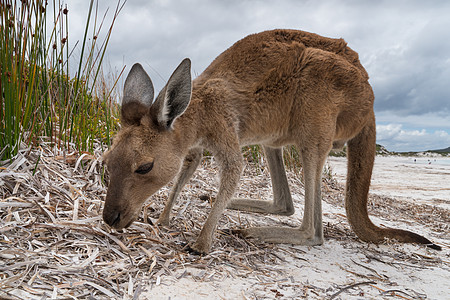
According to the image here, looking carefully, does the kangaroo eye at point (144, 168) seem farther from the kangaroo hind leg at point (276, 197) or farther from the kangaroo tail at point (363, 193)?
the kangaroo tail at point (363, 193)

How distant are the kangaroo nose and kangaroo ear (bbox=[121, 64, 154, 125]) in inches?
25.2

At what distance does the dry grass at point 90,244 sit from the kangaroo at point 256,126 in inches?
7.3

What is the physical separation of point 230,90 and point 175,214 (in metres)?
1.22

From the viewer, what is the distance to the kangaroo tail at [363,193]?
3.81 m

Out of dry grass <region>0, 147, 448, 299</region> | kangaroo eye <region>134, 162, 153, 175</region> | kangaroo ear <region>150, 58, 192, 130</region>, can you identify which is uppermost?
kangaroo ear <region>150, 58, 192, 130</region>

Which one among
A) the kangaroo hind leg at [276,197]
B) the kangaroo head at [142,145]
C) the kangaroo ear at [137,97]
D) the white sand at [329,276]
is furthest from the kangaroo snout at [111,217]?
the kangaroo hind leg at [276,197]

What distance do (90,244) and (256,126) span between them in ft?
5.38

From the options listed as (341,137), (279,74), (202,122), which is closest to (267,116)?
(279,74)

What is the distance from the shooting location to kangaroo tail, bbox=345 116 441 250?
12.5 feet

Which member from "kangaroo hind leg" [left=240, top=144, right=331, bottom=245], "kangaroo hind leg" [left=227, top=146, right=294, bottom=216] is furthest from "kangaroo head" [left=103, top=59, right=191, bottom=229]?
"kangaroo hind leg" [left=227, top=146, right=294, bottom=216]

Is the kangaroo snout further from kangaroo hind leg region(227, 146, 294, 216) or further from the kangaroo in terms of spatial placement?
kangaroo hind leg region(227, 146, 294, 216)

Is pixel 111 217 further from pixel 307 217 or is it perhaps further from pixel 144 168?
pixel 307 217

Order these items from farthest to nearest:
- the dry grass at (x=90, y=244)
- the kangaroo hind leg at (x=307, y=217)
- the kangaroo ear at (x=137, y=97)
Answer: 1. the kangaroo hind leg at (x=307, y=217)
2. the kangaroo ear at (x=137, y=97)
3. the dry grass at (x=90, y=244)

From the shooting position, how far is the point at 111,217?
2.40 meters
